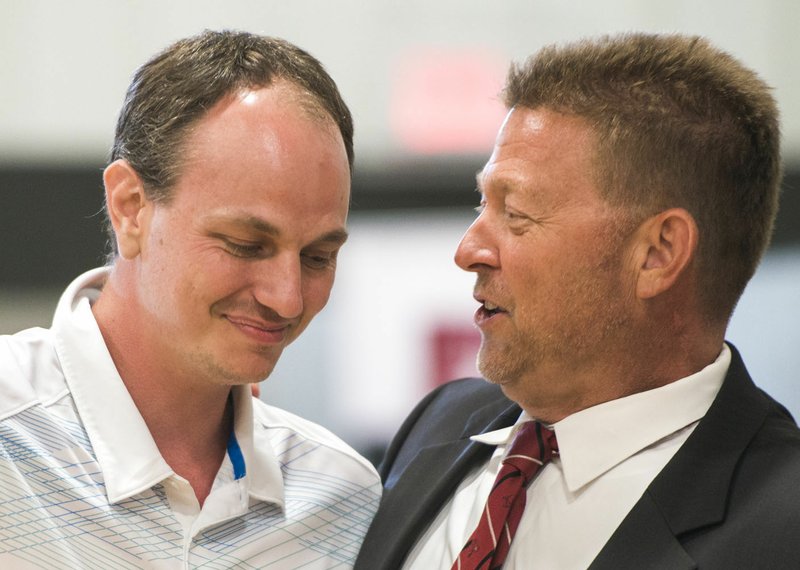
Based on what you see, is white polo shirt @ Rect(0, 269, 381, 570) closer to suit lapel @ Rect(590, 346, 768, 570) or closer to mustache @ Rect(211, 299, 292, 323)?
mustache @ Rect(211, 299, 292, 323)

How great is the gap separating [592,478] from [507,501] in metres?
0.15

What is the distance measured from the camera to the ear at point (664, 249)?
1975 millimetres

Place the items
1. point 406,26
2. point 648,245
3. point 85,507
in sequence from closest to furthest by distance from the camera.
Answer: point 85,507 → point 648,245 → point 406,26

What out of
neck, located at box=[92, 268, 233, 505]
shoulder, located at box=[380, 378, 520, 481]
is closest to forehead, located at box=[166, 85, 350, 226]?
neck, located at box=[92, 268, 233, 505]

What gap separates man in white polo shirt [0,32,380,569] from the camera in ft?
5.52

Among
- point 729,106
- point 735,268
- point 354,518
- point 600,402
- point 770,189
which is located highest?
point 729,106

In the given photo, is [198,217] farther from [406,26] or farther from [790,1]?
[790,1]

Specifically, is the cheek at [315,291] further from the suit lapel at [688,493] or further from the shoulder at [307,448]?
the suit lapel at [688,493]

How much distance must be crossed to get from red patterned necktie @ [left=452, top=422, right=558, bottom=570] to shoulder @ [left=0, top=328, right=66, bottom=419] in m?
0.71

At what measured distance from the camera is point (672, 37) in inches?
81.0

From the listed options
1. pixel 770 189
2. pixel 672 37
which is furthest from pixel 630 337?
pixel 672 37

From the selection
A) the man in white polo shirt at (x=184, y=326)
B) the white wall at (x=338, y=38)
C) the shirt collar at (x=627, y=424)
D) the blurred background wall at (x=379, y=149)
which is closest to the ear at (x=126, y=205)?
the man in white polo shirt at (x=184, y=326)

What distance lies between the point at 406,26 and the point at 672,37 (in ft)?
9.97

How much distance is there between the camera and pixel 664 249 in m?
1.99
